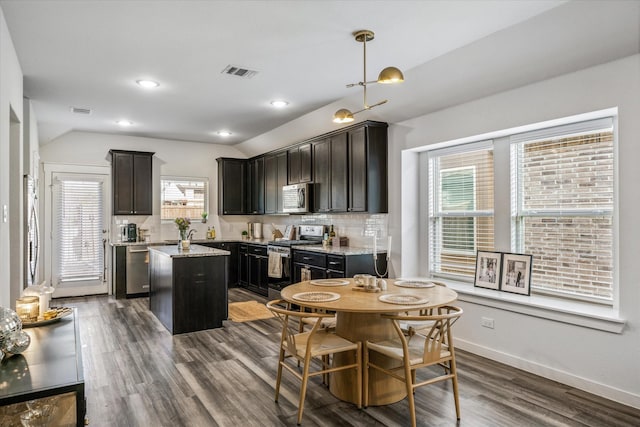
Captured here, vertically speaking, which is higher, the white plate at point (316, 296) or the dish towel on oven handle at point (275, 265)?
the white plate at point (316, 296)

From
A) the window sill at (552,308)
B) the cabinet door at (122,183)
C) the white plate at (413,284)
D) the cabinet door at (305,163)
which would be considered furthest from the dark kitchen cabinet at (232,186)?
the white plate at (413,284)

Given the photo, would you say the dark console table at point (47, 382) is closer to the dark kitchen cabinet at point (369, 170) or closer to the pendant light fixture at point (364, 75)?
the pendant light fixture at point (364, 75)

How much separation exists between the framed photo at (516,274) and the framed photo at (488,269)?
55 mm

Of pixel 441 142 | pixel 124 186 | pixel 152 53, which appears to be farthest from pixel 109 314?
pixel 441 142

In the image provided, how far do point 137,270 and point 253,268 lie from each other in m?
1.90

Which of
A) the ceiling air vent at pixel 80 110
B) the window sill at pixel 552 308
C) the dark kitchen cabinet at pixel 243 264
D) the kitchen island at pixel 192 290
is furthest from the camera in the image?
the dark kitchen cabinet at pixel 243 264

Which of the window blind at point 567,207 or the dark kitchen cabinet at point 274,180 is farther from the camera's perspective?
the dark kitchen cabinet at point 274,180

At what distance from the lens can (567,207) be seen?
141 inches

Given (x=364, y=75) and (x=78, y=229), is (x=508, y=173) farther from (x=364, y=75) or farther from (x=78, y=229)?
(x=78, y=229)

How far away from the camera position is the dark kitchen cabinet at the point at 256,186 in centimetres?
764

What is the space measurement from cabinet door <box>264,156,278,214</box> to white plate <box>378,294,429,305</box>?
4.45 m

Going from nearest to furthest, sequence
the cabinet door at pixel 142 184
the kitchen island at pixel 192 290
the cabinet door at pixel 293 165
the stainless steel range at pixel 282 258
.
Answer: the kitchen island at pixel 192 290, the stainless steel range at pixel 282 258, the cabinet door at pixel 293 165, the cabinet door at pixel 142 184

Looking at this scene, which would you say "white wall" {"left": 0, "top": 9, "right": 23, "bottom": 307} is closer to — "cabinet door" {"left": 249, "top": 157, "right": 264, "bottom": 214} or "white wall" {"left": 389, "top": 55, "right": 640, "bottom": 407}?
"white wall" {"left": 389, "top": 55, "right": 640, "bottom": 407}

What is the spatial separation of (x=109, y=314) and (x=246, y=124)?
3398 millimetres
